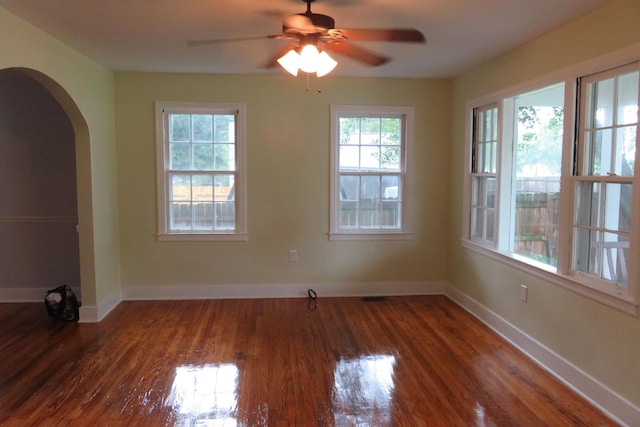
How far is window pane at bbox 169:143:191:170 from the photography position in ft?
16.0

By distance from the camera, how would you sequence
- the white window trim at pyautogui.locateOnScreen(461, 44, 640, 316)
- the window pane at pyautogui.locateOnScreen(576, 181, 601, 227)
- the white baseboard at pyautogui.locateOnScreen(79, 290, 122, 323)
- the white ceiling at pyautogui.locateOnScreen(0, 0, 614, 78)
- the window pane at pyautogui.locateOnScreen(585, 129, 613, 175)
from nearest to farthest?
the white window trim at pyautogui.locateOnScreen(461, 44, 640, 316) < the white ceiling at pyautogui.locateOnScreen(0, 0, 614, 78) < the window pane at pyautogui.locateOnScreen(585, 129, 613, 175) < the window pane at pyautogui.locateOnScreen(576, 181, 601, 227) < the white baseboard at pyautogui.locateOnScreen(79, 290, 122, 323)

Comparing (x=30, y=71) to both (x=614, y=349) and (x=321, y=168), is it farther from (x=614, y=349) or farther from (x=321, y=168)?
(x=614, y=349)

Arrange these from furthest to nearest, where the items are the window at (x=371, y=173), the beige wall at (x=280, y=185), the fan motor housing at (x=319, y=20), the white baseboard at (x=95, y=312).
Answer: the window at (x=371, y=173) < the beige wall at (x=280, y=185) < the white baseboard at (x=95, y=312) < the fan motor housing at (x=319, y=20)

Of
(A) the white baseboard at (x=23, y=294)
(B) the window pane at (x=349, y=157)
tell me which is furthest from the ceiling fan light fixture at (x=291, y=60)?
(A) the white baseboard at (x=23, y=294)

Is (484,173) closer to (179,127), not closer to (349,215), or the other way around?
(349,215)

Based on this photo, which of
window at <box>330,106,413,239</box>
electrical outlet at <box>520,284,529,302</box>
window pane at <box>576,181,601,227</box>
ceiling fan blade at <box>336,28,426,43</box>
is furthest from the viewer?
window at <box>330,106,413,239</box>

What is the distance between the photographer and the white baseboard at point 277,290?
4945 mm

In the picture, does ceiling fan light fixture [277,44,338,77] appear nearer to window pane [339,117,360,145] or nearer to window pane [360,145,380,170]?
window pane [339,117,360,145]

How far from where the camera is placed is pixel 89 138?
4.09 meters

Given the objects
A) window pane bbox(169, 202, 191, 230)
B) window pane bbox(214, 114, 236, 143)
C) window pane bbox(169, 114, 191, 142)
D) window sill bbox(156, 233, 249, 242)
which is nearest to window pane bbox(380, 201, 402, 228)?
window sill bbox(156, 233, 249, 242)

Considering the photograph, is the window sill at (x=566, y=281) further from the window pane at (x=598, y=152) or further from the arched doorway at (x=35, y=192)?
the arched doorway at (x=35, y=192)

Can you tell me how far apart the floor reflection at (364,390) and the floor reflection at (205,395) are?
26.3 inches

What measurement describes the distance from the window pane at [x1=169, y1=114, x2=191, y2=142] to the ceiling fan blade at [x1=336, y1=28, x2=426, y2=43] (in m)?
2.39

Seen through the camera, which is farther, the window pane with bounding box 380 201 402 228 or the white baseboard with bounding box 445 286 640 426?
the window pane with bounding box 380 201 402 228
